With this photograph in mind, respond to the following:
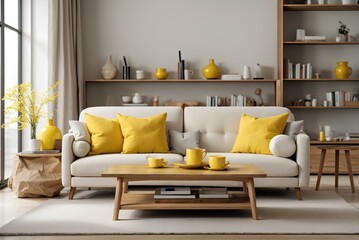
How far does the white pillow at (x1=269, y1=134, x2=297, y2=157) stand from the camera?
→ 5605mm

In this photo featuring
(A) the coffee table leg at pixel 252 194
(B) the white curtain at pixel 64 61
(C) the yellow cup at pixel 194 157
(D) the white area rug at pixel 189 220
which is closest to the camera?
(D) the white area rug at pixel 189 220

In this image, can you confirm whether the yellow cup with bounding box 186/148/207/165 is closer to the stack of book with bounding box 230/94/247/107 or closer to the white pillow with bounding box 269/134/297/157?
the white pillow with bounding box 269/134/297/157

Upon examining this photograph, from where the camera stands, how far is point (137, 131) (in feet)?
19.4

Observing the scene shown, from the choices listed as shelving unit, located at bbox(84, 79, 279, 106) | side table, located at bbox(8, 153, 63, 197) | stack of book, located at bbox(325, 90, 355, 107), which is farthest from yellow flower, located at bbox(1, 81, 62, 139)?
stack of book, located at bbox(325, 90, 355, 107)

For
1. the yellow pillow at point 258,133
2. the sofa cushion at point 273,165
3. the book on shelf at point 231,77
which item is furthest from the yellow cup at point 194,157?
the book on shelf at point 231,77

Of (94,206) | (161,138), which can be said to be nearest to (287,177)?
(161,138)

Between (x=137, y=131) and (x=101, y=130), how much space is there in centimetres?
34

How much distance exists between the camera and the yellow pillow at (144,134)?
5.85 metres

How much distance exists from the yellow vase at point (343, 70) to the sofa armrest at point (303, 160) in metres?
2.79

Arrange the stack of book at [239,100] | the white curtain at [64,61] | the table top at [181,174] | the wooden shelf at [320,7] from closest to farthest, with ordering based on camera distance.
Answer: the table top at [181,174] → the white curtain at [64,61] → the wooden shelf at [320,7] → the stack of book at [239,100]

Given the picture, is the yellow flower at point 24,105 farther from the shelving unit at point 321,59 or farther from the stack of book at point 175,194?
the shelving unit at point 321,59

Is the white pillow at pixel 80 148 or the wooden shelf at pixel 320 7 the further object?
the wooden shelf at pixel 320 7

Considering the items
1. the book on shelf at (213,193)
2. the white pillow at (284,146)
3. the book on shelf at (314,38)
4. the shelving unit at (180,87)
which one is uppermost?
the book on shelf at (314,38)

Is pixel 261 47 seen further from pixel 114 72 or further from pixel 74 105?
pixel 74 105
